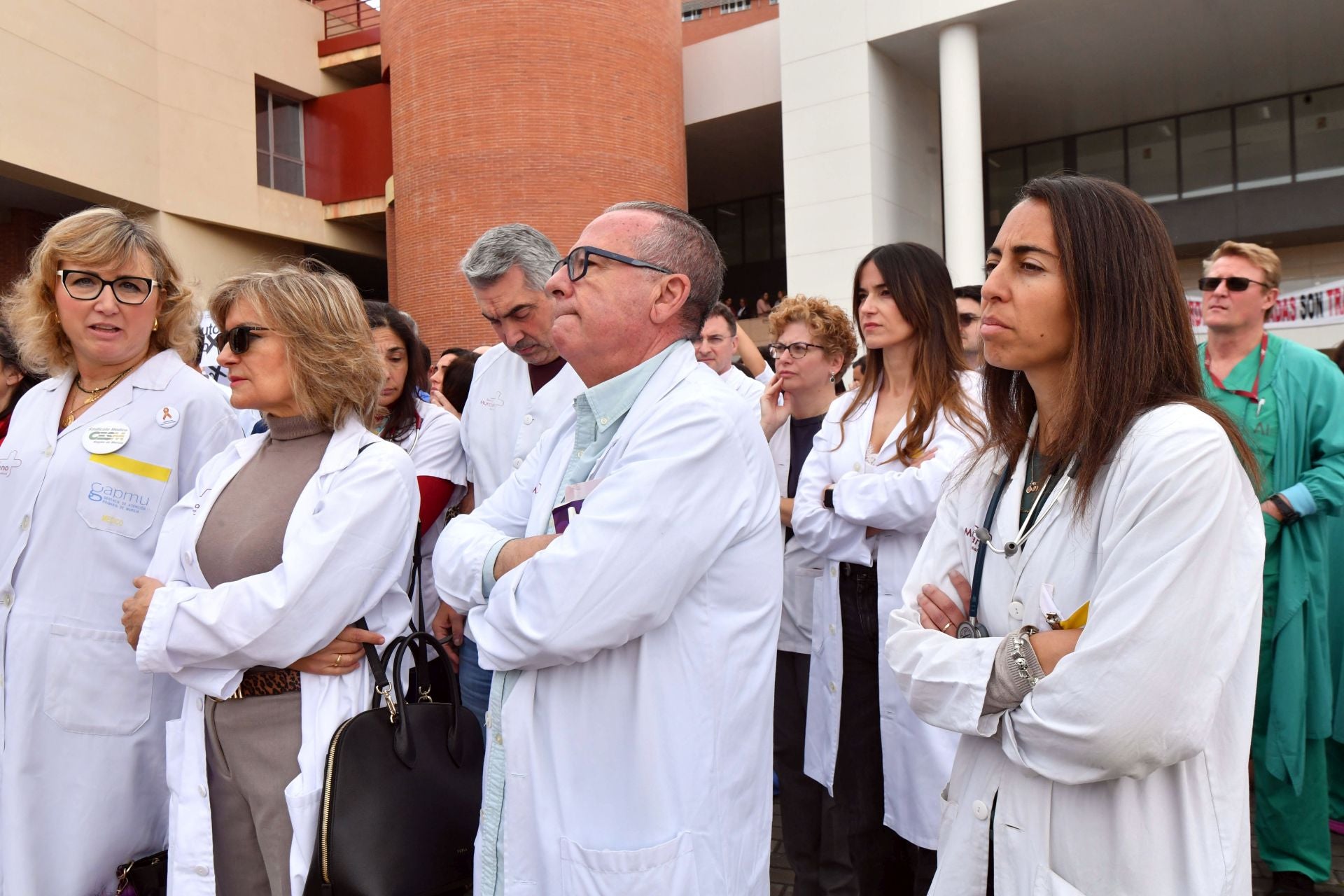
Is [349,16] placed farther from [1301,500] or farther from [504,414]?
[1301,500]

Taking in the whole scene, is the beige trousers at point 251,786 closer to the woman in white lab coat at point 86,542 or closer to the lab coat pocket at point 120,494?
the woman in white lab coat at point 86,542

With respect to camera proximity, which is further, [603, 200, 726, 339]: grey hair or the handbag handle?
the handbag handle

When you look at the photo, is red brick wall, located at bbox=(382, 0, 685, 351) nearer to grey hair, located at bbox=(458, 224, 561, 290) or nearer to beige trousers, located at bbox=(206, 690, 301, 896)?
grey hair, located at bbox=(458, 224, 561, 290)

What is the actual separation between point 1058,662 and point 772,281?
27.0 m

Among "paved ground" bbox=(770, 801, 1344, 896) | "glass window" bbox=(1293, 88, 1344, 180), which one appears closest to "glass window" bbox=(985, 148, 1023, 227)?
"glass window" bbox=(1293, 88, 1344, 180)

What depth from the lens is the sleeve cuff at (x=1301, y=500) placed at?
3615 mm

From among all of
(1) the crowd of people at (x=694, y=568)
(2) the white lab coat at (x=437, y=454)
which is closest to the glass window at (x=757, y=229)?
(1) the crowd of people at (x=694, y=568)

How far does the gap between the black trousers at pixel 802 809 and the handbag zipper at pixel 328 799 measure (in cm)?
160

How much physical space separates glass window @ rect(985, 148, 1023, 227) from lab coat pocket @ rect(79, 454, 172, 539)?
2487cm

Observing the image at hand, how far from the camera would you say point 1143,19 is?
17219mm

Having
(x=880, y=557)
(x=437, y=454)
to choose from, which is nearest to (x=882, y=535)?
(x=880, y=557)

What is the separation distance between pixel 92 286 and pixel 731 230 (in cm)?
2698

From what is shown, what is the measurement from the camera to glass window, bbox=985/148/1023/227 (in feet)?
81.8

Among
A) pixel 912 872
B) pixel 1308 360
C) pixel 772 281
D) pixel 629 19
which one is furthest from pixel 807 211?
pixel 912 872
